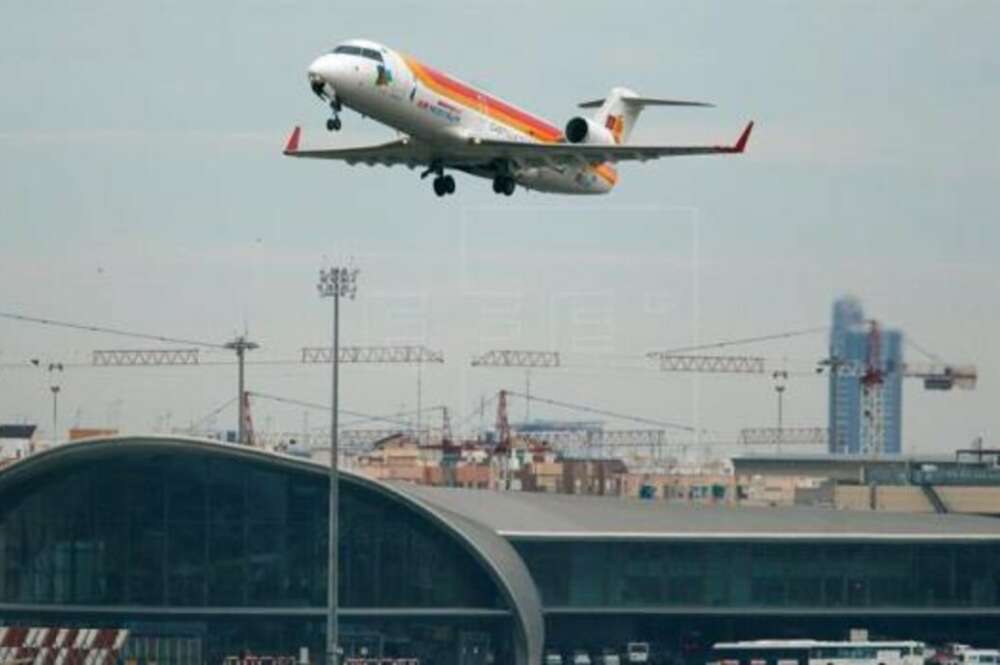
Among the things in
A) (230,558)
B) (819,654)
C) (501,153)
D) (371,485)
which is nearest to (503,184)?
(501,153)

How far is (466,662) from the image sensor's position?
152375 millimetres

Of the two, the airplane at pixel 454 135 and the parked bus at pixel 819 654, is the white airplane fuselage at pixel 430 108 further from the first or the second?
the parked bus at pixel 819 654

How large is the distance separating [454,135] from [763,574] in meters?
59.1

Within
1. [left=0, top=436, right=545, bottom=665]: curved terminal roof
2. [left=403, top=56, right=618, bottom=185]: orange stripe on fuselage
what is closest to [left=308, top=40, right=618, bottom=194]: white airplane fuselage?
[left=403, top=56, right=618, bottom=185]: orange stripe on fuselage

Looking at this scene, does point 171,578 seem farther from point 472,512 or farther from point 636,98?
point 636,98

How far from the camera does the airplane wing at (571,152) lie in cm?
11188

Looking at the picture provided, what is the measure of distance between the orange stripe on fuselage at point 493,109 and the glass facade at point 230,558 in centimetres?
3555

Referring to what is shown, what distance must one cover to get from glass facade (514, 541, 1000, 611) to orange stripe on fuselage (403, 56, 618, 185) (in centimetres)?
4068

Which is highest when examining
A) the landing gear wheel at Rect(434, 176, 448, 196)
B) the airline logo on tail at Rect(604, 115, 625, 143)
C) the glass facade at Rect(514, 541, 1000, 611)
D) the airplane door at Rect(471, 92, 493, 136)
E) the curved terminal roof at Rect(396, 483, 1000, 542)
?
the airline logo on tail at Rect(604, 115, 625, 143)

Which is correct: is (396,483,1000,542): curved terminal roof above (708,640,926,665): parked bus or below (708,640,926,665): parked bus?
above

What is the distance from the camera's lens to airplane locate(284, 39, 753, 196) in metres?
105

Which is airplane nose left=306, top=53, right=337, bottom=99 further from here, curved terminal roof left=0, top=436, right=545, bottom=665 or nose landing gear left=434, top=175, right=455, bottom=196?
curved terminal roof left=0, top=436, right=545, bottom=665

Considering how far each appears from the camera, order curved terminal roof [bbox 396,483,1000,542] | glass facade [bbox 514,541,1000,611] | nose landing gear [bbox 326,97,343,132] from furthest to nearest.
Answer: curved terminal roof [bbox 396,483,1000,542] < glass facade [bbox 514,541,1000,611] < nose landing gear [bbox 326,97,343,132]

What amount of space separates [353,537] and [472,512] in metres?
8.25
